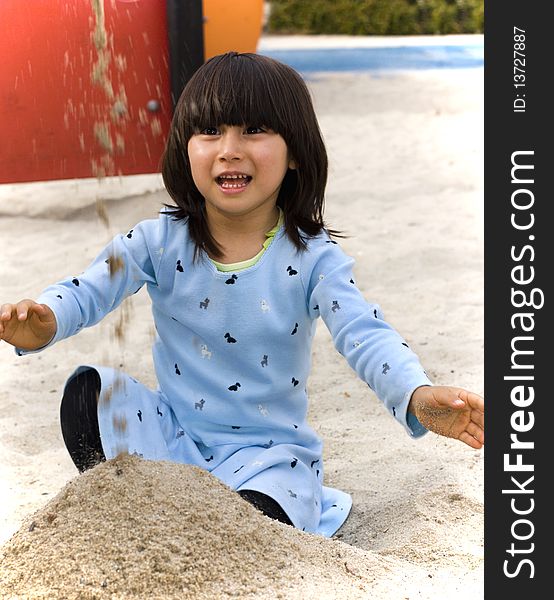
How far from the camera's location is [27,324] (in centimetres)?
162

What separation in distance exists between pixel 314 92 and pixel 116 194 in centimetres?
246

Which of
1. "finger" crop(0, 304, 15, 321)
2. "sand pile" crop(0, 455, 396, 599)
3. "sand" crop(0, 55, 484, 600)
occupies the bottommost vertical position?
"sand" crop(0, 55, 484, 600)

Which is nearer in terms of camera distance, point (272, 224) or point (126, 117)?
point (272, 224)

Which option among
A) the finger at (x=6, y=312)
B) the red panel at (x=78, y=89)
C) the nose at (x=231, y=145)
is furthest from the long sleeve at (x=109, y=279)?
the red panel at (x=78, y=89)

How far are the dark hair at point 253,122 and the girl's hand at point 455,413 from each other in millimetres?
440

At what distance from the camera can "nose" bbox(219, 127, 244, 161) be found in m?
1.68

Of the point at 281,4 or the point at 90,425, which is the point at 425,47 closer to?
the point at 281,4

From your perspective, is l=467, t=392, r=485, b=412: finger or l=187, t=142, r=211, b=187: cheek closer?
l=467, t=392, r=485, b=412: finger

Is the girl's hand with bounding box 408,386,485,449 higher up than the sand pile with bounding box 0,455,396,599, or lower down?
higher up

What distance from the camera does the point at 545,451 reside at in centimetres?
149

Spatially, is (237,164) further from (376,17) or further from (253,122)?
(376,17)

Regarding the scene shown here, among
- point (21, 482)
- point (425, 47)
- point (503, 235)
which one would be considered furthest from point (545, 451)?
point (425, 47)

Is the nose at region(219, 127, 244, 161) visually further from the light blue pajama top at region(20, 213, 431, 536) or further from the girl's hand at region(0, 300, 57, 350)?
the girl's hand at region(0, 300, 57, 350)

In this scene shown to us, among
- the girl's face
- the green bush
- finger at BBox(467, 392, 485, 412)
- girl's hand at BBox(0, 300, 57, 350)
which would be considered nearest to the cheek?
the girl's face
